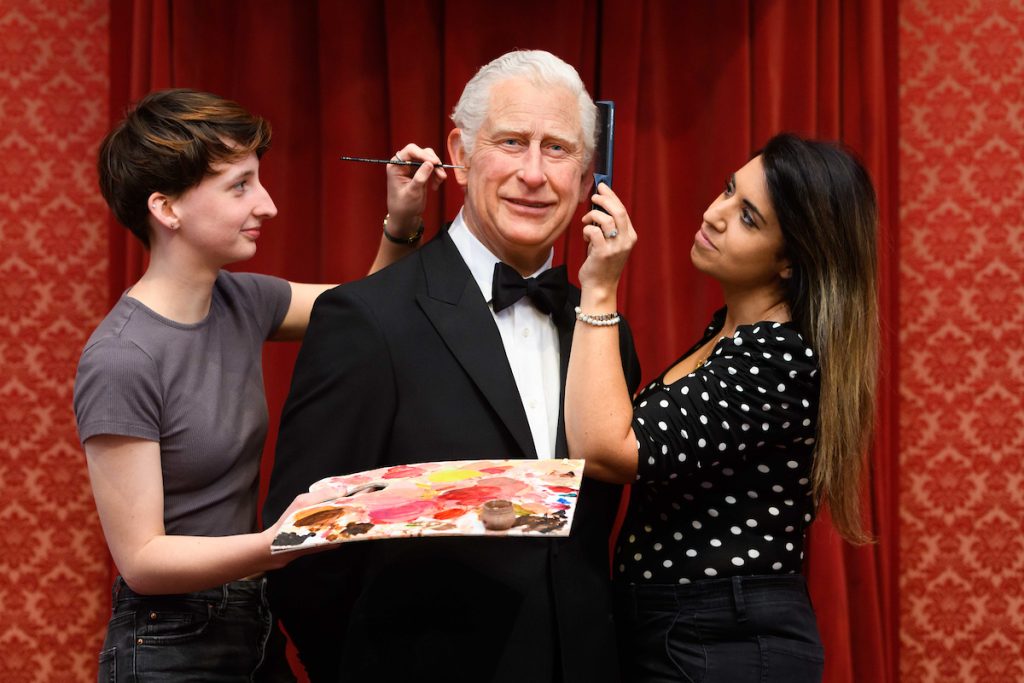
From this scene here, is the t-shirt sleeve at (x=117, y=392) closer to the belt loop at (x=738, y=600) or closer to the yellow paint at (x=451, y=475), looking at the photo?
the yellow paint at (x=451, y=475)

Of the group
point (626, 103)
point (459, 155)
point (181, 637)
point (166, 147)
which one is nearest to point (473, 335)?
point (459, 155)

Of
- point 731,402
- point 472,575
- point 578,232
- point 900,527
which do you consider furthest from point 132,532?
point 900,527

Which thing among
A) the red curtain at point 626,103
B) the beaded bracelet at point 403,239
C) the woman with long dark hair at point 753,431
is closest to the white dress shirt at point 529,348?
the woman with long dark hair at point 753,431

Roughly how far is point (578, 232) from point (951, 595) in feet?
4.79

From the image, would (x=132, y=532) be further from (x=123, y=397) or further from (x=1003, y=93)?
(x=1003, y=93)

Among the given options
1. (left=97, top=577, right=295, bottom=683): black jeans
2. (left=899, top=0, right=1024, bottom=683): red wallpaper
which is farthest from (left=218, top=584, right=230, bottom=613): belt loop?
(left=899, top=0, right=1024, bottom=683): red wallpaper

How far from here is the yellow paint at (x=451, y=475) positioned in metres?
1.38

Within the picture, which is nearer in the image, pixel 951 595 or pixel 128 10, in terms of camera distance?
pixel 128 10

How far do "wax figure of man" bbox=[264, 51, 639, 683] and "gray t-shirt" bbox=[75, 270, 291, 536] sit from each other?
164 millimetres

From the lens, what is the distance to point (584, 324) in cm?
165

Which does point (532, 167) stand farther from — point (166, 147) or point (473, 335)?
point (166, 147)

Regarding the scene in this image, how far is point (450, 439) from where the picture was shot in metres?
1.59

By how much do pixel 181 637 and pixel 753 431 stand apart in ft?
3.39

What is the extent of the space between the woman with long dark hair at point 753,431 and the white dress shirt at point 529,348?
0.10 meters
